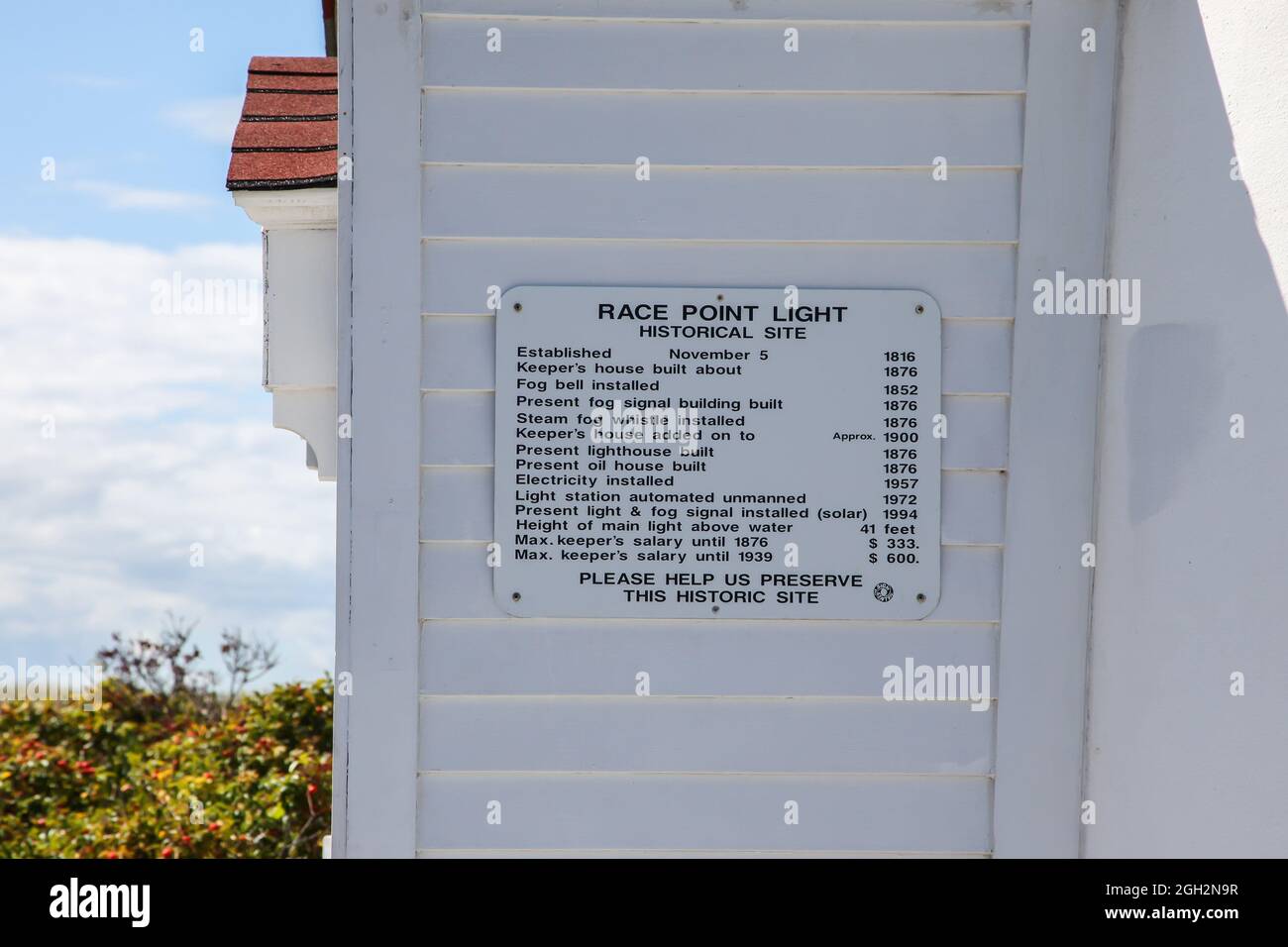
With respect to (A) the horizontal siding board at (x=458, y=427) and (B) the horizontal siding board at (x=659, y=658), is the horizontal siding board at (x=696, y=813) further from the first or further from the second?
(A) the horizontal siding board at (x=458, y=427)

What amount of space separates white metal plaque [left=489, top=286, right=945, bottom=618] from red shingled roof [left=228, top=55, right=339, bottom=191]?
2.68ft

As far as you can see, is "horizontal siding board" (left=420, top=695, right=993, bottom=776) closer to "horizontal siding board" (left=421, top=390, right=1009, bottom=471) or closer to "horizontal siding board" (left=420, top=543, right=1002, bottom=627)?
"horizontal siding board" (left=420, top=543, right=1002, bottom=627)

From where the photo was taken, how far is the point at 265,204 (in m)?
3.17

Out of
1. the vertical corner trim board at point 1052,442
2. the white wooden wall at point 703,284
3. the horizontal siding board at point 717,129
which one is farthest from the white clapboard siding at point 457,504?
the vertical corner trim board at point 1052,442

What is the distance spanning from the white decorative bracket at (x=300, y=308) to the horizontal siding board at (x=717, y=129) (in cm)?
50

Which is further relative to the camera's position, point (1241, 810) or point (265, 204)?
point (265, 204)

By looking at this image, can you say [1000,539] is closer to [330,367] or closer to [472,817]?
[472,817]

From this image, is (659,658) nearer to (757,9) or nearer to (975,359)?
(975,359)

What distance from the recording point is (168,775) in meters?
6.91

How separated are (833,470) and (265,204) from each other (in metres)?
1.69

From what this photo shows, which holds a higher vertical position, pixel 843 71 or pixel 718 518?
pixel 843 71
